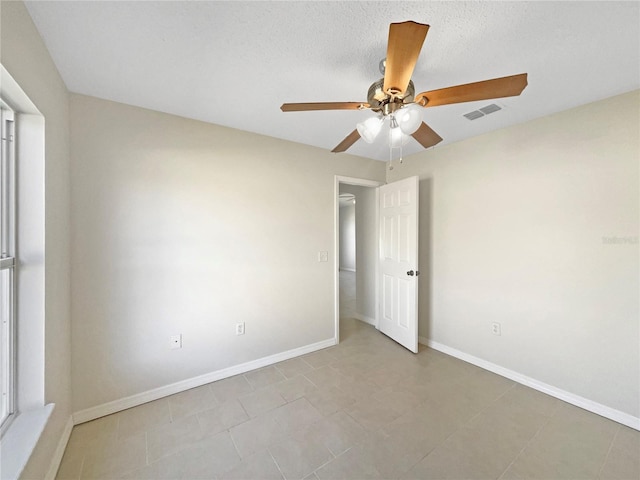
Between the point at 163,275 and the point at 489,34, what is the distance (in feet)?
8.60

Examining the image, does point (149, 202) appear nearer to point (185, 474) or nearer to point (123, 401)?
point (123, 401)

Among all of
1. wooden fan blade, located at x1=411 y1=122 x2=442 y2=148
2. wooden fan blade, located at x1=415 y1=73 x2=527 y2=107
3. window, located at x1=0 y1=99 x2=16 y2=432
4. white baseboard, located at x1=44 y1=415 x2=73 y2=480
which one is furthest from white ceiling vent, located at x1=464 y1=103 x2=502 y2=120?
white baseboard, located at x1=44 y1=415 x2=73 y2=480

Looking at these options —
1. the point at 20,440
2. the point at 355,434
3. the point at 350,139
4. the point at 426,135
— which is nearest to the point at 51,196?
the point at 20,440

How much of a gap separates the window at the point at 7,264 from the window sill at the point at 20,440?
6cm

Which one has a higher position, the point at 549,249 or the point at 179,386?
the point at 549,249

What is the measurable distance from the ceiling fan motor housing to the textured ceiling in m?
0.23

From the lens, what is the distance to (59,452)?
146 centimetres

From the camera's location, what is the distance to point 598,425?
1.76 m

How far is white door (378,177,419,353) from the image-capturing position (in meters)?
2.79

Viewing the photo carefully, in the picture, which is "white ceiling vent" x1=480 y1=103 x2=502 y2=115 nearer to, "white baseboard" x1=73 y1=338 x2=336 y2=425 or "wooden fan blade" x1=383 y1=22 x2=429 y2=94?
"wooden fan blade" x1=383 y1=22 x2=429 y2=94

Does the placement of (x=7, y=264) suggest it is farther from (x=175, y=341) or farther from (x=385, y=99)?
(x=385, y=99)

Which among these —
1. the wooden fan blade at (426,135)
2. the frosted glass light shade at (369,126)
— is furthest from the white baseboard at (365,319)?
the frosted glass light shade at (369,126)

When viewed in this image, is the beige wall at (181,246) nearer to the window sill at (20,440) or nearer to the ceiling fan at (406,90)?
the window sill at (20,440)

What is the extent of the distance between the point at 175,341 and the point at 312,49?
2.34m
